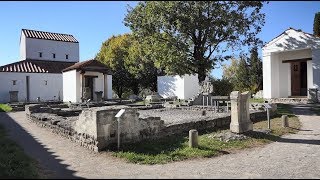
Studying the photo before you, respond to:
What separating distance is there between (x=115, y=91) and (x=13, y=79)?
55.2 ft

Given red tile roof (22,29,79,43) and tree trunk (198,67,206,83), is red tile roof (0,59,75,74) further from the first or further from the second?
tree trunk (198,67,206,83)

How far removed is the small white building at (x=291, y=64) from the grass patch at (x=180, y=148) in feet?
43.7

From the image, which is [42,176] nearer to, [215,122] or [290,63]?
[215,122]

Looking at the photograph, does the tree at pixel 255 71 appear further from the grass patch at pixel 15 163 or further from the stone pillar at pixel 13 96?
the grass patch at pixel 15 163

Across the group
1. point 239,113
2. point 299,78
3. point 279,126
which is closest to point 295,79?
point 299,78

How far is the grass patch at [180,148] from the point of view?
903cm

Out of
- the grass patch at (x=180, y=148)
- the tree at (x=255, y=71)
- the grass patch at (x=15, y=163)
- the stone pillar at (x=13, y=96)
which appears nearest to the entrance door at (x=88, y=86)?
the stone pillar at (x=13, y=96)

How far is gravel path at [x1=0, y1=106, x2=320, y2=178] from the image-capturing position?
739 centimetres

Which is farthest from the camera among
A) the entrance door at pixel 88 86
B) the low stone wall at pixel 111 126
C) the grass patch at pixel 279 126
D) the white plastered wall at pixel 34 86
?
the white plastered wall at pixel 34 86

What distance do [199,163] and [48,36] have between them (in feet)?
129

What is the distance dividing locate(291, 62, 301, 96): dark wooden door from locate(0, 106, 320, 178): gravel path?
56.1ft

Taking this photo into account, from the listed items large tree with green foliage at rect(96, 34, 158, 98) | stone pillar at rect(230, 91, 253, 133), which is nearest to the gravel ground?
stone pillar at rect(230, 91, 253, 133)

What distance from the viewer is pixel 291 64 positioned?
90.4 ft

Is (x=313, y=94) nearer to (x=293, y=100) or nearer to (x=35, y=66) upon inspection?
(x=293, y=100)
